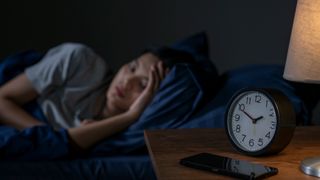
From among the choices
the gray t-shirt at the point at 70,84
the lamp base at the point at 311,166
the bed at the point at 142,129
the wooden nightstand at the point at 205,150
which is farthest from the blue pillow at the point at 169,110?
the lamp base at the point at 311,166

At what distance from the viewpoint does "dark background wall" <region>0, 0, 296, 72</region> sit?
89.0 inches

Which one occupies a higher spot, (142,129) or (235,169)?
(235,169)

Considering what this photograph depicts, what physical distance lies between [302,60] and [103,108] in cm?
99

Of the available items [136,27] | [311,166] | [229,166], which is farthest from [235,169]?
[136,27]

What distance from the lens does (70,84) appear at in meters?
1.84

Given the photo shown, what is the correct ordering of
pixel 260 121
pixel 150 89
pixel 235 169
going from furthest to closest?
1. pixel 150 89
2. pixel 260 121
3. pixel 235 169

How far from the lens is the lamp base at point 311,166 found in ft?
3.12

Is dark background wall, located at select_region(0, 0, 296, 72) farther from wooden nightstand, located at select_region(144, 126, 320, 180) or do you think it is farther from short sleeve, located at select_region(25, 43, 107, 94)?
wooden nightstand, located at select_region(144, 126, 320, 180)

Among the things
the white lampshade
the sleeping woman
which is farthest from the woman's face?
the white lampshade

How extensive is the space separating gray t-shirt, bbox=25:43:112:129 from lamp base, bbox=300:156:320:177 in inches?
37.8

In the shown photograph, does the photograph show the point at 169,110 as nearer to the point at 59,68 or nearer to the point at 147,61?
the point at 147,61

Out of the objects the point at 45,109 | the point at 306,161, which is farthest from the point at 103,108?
the point at 306,161

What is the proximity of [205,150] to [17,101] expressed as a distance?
0.86m

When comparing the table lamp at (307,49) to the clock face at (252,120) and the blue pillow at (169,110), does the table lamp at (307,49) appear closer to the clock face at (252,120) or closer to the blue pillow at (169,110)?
the clock face at (252,120)
